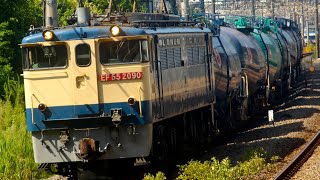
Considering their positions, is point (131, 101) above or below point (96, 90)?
below

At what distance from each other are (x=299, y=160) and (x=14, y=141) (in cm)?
617

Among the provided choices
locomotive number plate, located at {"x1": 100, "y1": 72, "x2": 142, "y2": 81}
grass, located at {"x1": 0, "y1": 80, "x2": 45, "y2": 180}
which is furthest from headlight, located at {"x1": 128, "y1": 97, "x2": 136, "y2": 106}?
grass, located at {"x1": 0, "y1": 80, "x2": 45, "y2": 180}

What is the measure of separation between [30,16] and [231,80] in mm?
7749

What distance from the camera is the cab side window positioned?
13.4 metres

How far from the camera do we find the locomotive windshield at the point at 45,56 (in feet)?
44.3

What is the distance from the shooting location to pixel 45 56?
13.6 m

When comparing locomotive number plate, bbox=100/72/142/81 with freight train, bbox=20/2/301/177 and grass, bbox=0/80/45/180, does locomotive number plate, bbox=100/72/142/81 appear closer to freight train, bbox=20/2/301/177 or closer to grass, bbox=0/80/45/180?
freight train, bbox=20/2/301/177

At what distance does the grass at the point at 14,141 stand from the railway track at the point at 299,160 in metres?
5.27

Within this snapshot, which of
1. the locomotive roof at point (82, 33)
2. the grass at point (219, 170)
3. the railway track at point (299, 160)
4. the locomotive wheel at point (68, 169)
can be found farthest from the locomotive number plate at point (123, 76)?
the railway track at point (299, 160)

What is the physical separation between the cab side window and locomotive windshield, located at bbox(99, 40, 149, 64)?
220 mm

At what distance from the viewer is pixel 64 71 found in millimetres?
13383

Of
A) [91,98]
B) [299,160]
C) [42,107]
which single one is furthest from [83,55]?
[299,160]

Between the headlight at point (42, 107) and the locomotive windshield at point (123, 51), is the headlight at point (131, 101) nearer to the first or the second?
the locomotive windshield at point (123, 51)

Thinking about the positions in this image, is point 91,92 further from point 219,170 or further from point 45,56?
point 219,170
